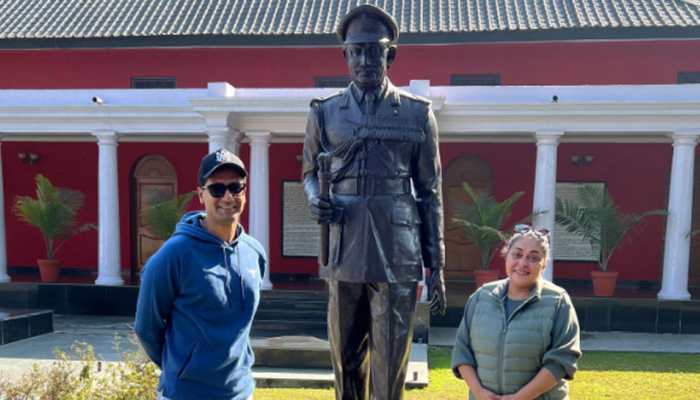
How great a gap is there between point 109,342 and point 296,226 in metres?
5.62

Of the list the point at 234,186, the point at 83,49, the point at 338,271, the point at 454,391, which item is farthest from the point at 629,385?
the point at 83,49

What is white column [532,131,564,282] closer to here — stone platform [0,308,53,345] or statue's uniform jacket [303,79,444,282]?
statue's uniform jacket [303,79,444,282]

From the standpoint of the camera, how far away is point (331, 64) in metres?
13.6

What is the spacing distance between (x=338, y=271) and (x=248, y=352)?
0.65 m

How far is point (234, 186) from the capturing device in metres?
2.63

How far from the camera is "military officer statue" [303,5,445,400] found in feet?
9.67

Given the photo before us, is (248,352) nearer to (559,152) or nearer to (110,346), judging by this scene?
(110,346)

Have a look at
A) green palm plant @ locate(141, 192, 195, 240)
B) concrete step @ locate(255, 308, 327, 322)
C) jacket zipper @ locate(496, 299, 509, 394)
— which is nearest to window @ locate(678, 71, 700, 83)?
→ concrete step @ locate(255, 308, 327, 322)

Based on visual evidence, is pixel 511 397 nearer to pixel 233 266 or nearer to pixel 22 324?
pixel 233 266

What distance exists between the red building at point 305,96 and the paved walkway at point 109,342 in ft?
3.80

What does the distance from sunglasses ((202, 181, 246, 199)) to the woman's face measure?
156 cm

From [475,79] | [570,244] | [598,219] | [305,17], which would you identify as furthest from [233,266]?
[305,17]

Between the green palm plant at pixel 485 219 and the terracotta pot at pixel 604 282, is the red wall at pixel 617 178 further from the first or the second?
the green palm plant at pixel 485 219

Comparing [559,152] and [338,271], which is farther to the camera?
[559,152]
